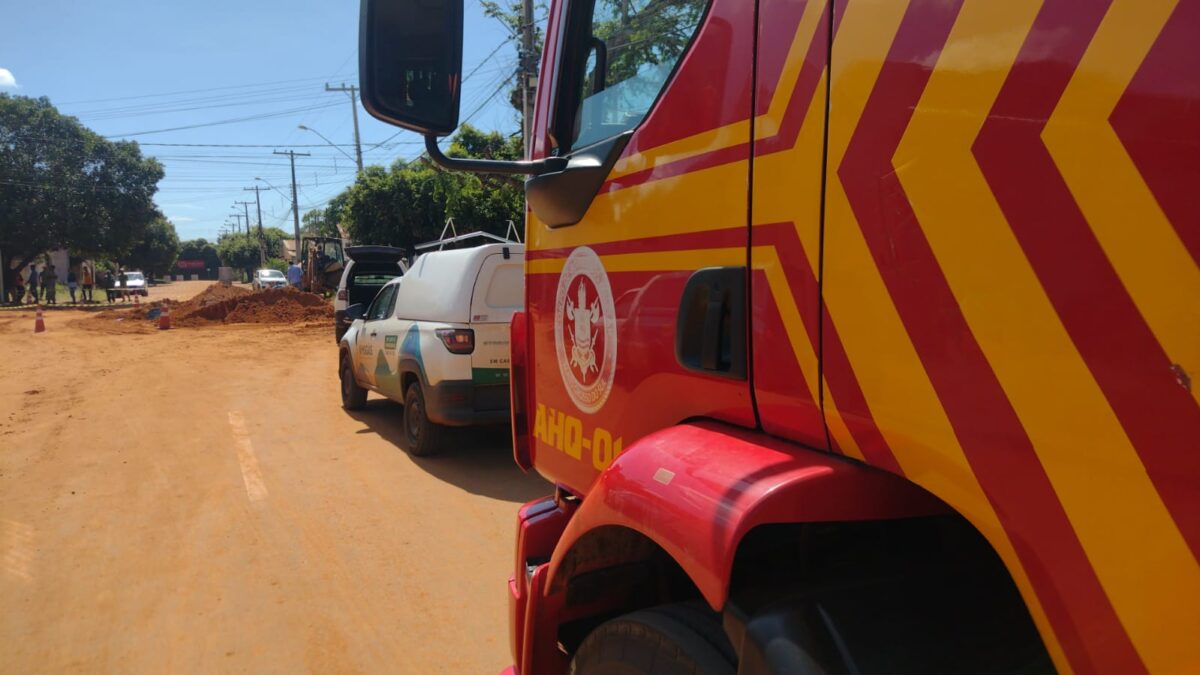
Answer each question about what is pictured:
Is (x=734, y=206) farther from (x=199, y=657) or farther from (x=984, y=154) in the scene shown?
(x=199, y=657)

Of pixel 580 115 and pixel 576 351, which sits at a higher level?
pixel 580 115

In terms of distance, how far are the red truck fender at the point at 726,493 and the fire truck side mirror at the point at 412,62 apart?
3.31 feet

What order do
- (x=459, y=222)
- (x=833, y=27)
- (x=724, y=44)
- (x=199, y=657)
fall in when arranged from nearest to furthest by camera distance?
(x=833, y=27), (x=724, y=44), (x=199, y=657), (x=459, y=222)

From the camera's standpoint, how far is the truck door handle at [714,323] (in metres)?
1.43

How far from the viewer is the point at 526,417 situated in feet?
8.27

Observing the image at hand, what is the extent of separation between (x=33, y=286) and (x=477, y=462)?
121 feet

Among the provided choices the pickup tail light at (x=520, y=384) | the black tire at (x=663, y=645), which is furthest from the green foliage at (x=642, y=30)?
the black tire at (x=663, y=645)

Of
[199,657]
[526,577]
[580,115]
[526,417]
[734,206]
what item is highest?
[580,115]

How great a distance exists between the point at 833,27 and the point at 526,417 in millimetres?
1668

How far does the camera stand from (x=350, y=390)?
9.00 meters

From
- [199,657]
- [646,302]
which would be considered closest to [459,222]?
[199,657]

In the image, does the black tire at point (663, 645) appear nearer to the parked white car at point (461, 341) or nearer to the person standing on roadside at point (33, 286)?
the parked white car at point (461, 341)

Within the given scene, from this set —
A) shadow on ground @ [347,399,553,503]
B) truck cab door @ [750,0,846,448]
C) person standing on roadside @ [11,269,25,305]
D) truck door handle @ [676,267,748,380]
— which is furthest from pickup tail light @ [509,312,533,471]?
person standing on roadside @ [11,269,25,305]

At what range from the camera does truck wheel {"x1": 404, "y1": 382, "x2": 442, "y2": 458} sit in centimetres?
659
